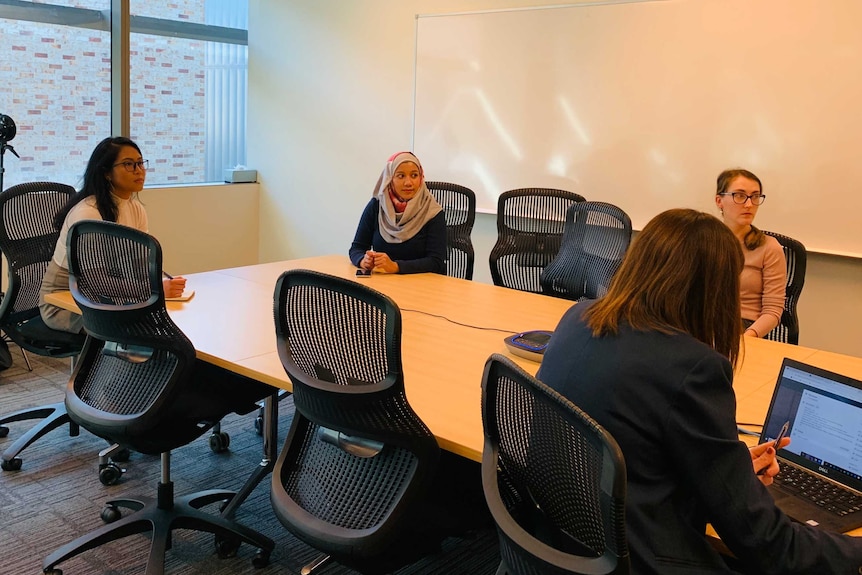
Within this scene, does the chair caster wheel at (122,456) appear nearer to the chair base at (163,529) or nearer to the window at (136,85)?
the chair base at (163,529)

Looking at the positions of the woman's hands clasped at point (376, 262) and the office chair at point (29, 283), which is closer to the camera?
the office chair at point (29, 283)

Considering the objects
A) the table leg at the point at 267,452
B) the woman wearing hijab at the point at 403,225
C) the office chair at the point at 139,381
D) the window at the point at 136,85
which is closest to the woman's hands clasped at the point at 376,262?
the woman wearing hijab at the point at 403,225

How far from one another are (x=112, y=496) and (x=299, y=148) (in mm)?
3410

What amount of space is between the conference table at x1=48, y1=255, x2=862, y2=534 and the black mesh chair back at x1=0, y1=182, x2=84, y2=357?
328 mm

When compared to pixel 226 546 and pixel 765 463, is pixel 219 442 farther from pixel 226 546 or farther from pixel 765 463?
pixel 765 463

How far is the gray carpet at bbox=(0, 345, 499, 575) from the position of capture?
2.53m

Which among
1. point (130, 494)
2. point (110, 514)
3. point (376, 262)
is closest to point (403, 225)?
point (376, 262)

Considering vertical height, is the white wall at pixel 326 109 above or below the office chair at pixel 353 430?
above

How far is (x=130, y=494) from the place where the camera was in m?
2.97

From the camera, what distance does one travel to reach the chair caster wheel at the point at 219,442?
3351mm

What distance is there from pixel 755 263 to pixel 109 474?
259 centimetres

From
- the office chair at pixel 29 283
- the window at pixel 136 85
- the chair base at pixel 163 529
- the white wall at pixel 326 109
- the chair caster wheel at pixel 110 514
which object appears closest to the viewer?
the chair base at pixel 163 529

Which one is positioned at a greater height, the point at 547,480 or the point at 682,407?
the point at 682,407

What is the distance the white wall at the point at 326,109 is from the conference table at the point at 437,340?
1774mm
